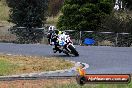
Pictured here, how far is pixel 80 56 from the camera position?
25.3 meters

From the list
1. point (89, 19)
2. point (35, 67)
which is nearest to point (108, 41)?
point (89, 19)

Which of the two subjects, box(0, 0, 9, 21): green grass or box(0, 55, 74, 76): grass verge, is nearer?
box(0, 55, 74, 76): grass verge

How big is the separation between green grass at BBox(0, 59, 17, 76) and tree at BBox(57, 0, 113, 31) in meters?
18.5

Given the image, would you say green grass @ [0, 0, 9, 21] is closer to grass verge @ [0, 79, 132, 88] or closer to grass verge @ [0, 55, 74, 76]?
grass verge @ [0, 55, 74, 76]

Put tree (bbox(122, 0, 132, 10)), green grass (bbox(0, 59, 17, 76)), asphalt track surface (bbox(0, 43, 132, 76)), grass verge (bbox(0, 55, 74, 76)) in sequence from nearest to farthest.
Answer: green grass (bbox(0, 59, 17, 76)), grass verge (bbox(0, 55, 74, 76)), asphalt track surface (bbox(0, 43, 132, 76)), tree (bbox(122, 0, 132, 10))

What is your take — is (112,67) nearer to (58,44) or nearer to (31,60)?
(31,60)

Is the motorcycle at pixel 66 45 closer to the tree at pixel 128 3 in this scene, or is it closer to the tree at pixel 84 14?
the tree at pixel 84 14

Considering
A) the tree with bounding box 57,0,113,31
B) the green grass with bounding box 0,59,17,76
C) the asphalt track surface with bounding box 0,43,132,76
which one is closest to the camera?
the green grass with bounding box 0,59,17,76

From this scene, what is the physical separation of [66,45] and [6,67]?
7.52m

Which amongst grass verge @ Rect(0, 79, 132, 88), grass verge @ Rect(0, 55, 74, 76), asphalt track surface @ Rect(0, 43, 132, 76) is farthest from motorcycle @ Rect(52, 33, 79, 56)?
grass verge @ Rect(0, 79, 132, 88)

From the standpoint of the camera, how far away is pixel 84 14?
39.2 metres

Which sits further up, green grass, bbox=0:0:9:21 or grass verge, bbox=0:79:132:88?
grass verge, bbox=0:79:132:88

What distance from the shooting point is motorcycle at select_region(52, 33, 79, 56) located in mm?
25362

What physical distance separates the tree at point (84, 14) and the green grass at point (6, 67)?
18517 millimetres
